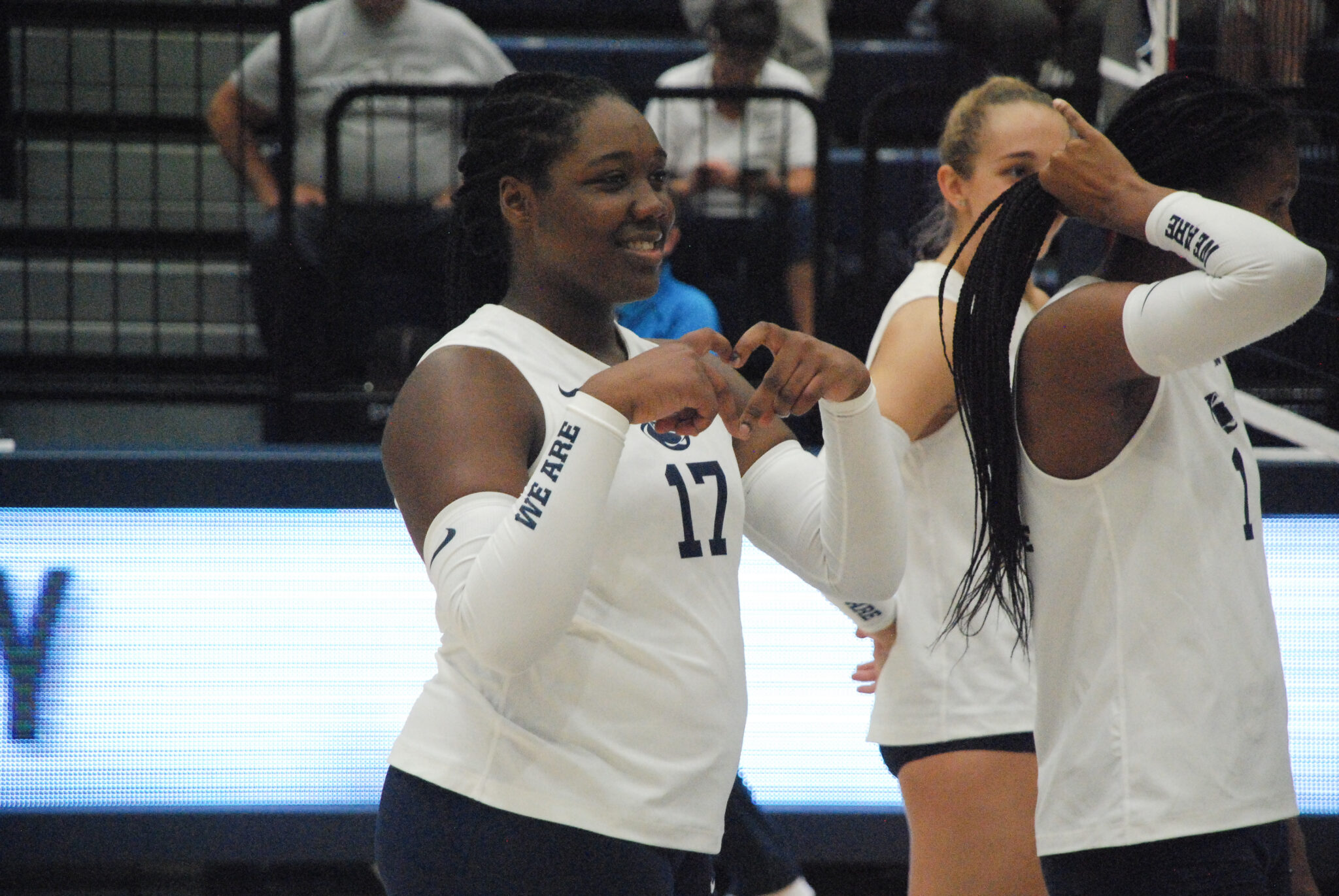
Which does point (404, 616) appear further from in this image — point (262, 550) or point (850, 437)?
point (850, 437)

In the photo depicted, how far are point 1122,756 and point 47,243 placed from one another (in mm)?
4982

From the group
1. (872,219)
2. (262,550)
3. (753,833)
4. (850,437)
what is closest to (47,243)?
(262,550)

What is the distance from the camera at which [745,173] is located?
538 cm

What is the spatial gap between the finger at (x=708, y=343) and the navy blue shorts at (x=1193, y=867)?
0.83m

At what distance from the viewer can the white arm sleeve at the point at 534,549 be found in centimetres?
181

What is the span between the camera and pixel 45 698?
4.27 m

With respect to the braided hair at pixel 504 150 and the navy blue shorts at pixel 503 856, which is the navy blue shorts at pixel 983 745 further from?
the braided hair at pixel 504 150

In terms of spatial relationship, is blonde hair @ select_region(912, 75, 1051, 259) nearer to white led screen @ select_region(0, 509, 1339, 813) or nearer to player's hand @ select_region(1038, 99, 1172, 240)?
player's hand @ select_region(1038, 99, 1172, 240)

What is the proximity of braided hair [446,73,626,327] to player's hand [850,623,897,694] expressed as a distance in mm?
1058

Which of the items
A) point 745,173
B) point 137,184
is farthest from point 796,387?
point 137,184

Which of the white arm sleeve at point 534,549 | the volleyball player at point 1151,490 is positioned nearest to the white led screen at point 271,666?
the volleyball player at point 1151,490

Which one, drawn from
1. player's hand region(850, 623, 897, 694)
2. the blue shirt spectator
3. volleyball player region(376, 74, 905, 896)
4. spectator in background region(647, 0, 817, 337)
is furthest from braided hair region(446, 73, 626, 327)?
spectator in background region(647, 0, 817, 337)

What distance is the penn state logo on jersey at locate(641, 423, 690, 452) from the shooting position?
2.12 metres

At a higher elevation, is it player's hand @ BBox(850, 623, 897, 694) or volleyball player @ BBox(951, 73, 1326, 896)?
volleyball player @ BBox(951, 73, 1326, 896)
